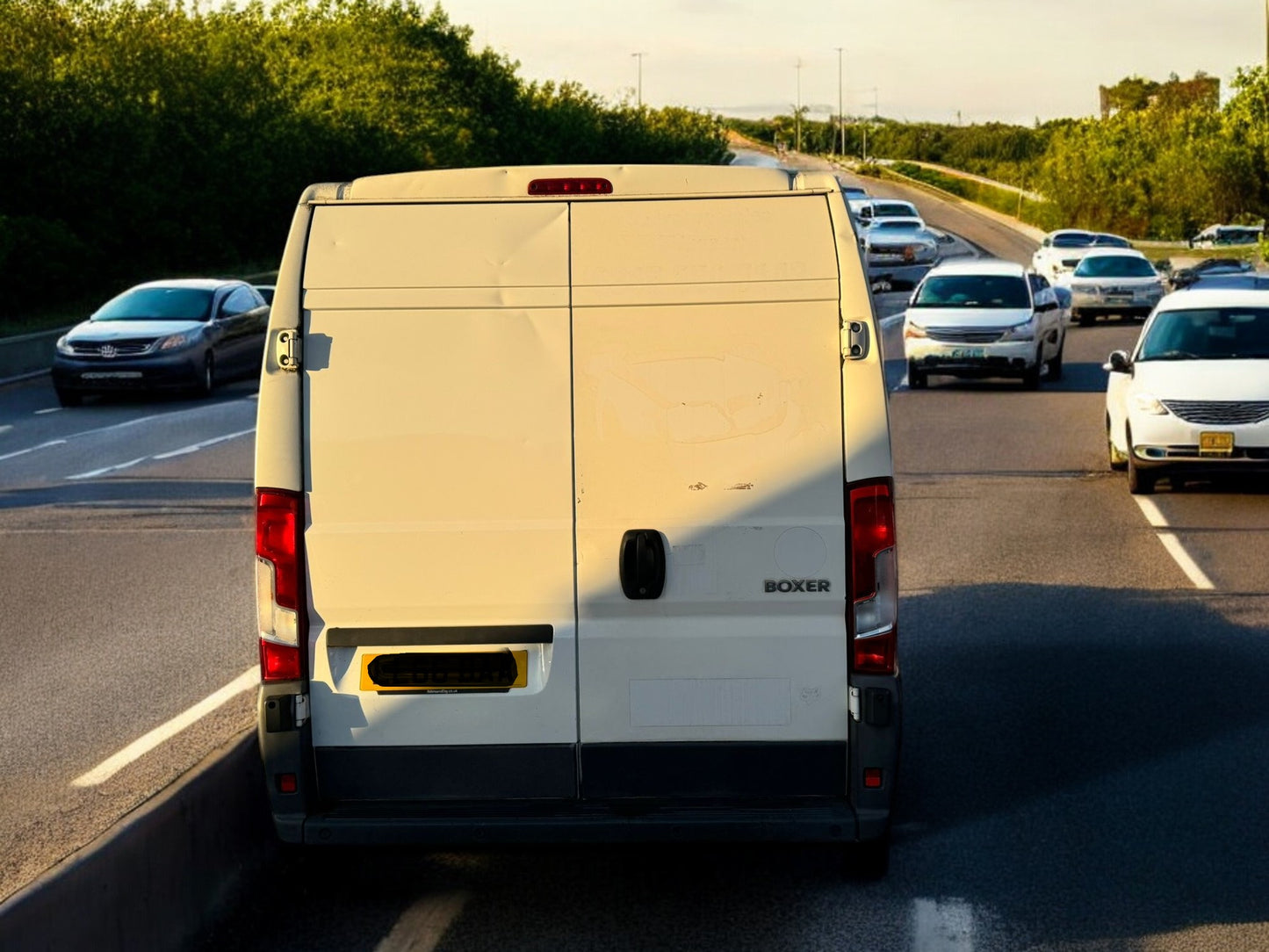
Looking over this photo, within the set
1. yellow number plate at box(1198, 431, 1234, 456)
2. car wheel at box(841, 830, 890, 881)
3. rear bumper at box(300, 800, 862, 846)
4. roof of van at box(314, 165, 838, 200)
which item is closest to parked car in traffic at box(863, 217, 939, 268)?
yellow number plate at box(1198, 431, 1234, 456)

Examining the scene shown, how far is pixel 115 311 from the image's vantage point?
29453 mm

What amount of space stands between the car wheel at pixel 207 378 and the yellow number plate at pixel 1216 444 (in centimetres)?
1581

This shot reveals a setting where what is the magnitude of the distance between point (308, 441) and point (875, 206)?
237ft

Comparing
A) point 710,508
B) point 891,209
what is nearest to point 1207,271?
point 891,209

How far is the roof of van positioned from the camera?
614cm

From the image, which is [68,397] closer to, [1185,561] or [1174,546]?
[1174,546]

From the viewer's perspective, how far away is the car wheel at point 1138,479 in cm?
1725

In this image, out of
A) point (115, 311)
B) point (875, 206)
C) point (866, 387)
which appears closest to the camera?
point (866, 387)

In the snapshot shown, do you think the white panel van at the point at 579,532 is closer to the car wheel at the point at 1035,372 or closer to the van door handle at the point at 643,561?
the van door handle at the point at 643,561

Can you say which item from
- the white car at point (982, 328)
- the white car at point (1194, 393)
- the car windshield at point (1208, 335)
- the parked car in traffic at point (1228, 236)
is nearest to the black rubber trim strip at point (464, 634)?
the white car at point (1194, 393)

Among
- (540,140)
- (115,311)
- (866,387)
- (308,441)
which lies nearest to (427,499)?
(308,441)

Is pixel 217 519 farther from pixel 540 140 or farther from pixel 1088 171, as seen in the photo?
pixel 1088 171

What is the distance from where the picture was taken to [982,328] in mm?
28672

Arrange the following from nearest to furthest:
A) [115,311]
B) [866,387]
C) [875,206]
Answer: [866,387] → [115,311] → [875,206]
